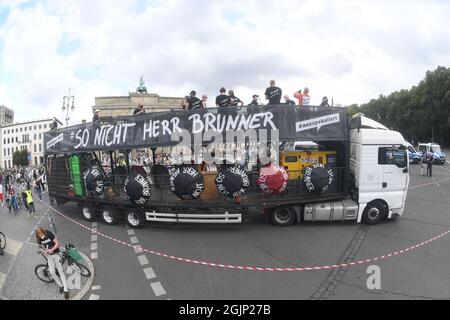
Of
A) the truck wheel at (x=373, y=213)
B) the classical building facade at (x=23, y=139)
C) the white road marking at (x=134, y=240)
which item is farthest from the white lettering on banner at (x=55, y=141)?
the classical building facade at (x=23, y=139)

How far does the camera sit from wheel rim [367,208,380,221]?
1165 cm

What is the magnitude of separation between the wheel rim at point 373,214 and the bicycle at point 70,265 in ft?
29.8

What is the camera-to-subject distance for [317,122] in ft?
36.4

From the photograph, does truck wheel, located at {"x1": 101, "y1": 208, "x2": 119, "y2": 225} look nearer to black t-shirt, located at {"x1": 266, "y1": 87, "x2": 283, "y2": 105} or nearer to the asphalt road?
the asphalt road

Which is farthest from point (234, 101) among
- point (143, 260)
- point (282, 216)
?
point (143, 260)

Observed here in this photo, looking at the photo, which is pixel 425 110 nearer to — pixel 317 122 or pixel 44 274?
pixel 317 122

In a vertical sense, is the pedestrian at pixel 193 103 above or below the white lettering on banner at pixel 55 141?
above

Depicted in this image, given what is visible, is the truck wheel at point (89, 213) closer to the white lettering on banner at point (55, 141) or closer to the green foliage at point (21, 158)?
the white lettering on banner at point (55, 141)

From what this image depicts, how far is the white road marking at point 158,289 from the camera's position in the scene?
687 centimetres

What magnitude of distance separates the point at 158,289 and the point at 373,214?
26.5 ft

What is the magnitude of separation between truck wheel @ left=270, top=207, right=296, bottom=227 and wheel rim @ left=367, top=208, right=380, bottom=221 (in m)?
2.62

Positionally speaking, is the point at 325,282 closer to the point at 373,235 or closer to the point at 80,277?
the point at 373,235

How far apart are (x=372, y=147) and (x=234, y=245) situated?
5.79 metres
